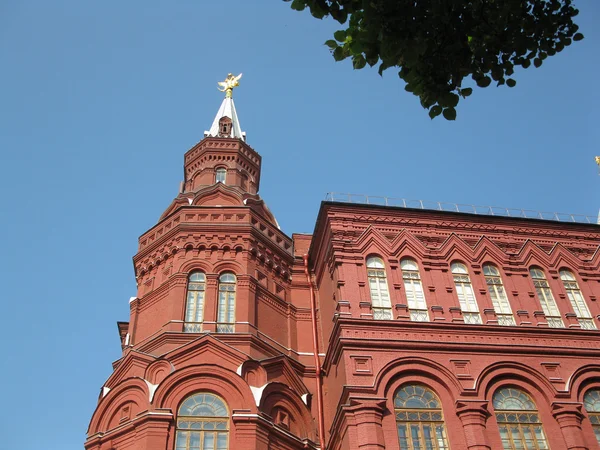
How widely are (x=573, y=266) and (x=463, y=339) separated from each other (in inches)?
243

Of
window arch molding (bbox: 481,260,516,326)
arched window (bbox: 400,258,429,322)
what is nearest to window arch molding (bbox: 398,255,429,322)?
arched window (bbox: 400,258,429,322)

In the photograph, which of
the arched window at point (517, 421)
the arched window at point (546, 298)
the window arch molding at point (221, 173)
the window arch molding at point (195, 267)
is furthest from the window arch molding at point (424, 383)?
the window arch molding at point (221, 173)

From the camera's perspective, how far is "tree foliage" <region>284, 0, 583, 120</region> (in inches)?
344

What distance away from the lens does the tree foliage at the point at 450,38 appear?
8.73 meters

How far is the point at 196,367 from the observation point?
1958cm

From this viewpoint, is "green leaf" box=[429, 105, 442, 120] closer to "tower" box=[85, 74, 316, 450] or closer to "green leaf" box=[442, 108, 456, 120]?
"green leaf" box=[442, 108, 456, 120]

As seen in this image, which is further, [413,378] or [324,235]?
[324,235]

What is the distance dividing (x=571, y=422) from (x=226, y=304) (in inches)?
445

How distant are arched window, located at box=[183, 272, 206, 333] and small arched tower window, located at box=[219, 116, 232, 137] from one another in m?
10.9

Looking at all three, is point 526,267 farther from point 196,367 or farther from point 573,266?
point 196,367

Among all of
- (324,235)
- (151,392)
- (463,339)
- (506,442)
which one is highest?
(324,235)

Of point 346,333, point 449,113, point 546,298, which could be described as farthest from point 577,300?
point 449,113

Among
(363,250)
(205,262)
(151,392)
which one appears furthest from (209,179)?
(151,392)

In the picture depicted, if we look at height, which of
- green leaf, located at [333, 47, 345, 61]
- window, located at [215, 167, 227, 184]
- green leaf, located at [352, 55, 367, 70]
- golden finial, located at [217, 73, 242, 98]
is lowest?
green leaf, located at [352, 55, 367, 70]
